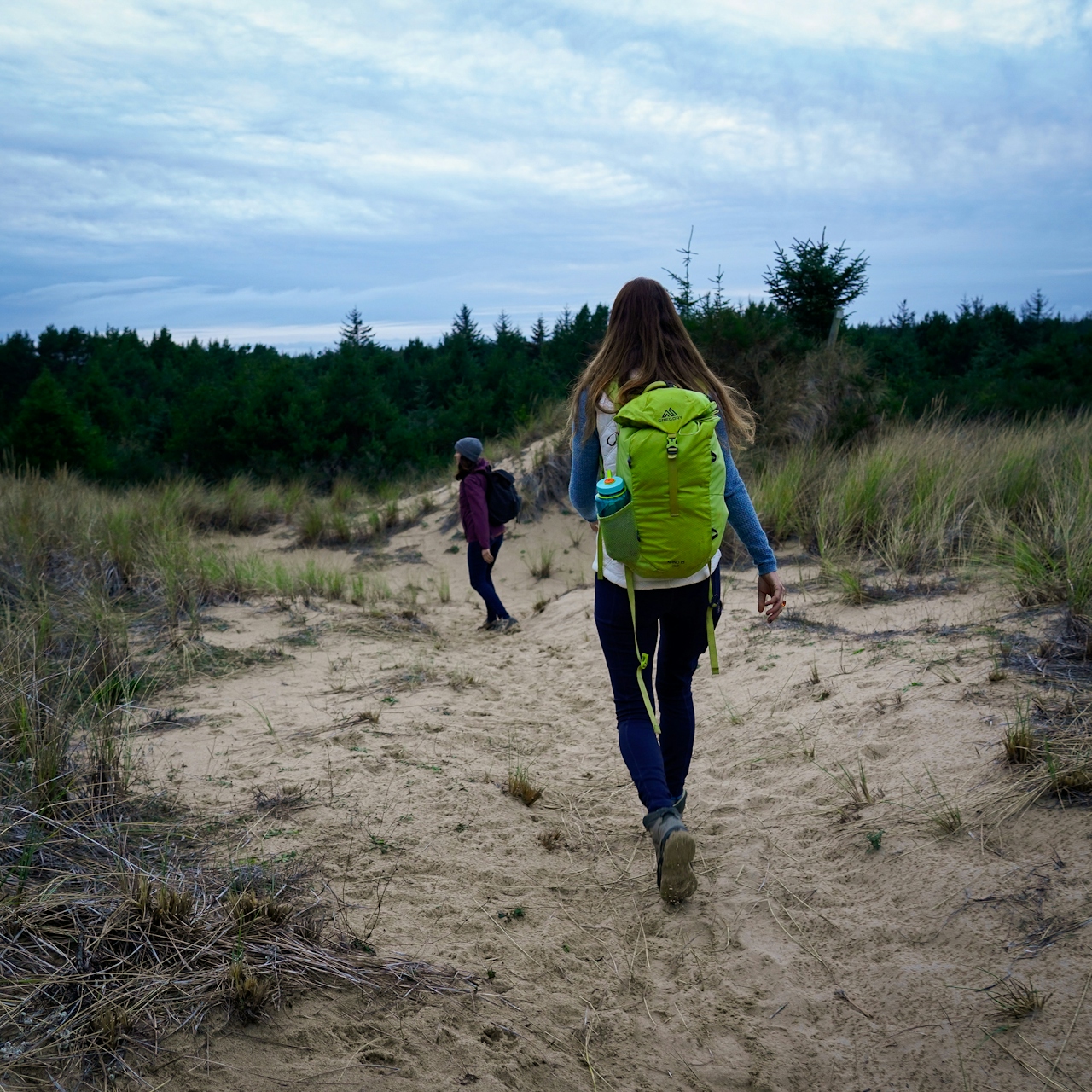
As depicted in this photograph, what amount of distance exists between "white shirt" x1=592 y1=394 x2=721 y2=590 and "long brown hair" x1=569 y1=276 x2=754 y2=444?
0.03 meters

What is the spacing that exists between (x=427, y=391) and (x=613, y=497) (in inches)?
1008

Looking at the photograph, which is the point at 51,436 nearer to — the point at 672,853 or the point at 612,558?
the point at 612,558

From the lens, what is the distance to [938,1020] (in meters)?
2.21

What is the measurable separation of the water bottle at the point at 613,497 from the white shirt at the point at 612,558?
73 mm

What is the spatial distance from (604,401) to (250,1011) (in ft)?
6.78

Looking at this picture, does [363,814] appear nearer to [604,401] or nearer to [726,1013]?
[726,1013]

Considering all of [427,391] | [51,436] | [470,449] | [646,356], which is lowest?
[470,449]

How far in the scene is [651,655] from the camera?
3.02 meters

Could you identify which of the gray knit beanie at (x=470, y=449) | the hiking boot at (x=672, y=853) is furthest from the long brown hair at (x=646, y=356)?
the gray knit beanie at (x=470, y=449)

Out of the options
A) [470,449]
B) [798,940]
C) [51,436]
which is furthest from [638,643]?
[51,436]

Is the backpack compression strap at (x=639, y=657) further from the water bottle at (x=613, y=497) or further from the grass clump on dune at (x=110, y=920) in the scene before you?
the grass clump on dune at (x=110, y=920)

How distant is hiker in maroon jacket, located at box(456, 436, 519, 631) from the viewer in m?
7.84

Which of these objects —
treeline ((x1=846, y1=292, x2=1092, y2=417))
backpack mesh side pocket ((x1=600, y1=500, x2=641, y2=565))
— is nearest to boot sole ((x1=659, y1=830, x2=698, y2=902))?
backpack mesh side pocket ((x1=600, y1=500, x2=641, y2=565))

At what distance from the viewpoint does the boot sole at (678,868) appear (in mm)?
2791
